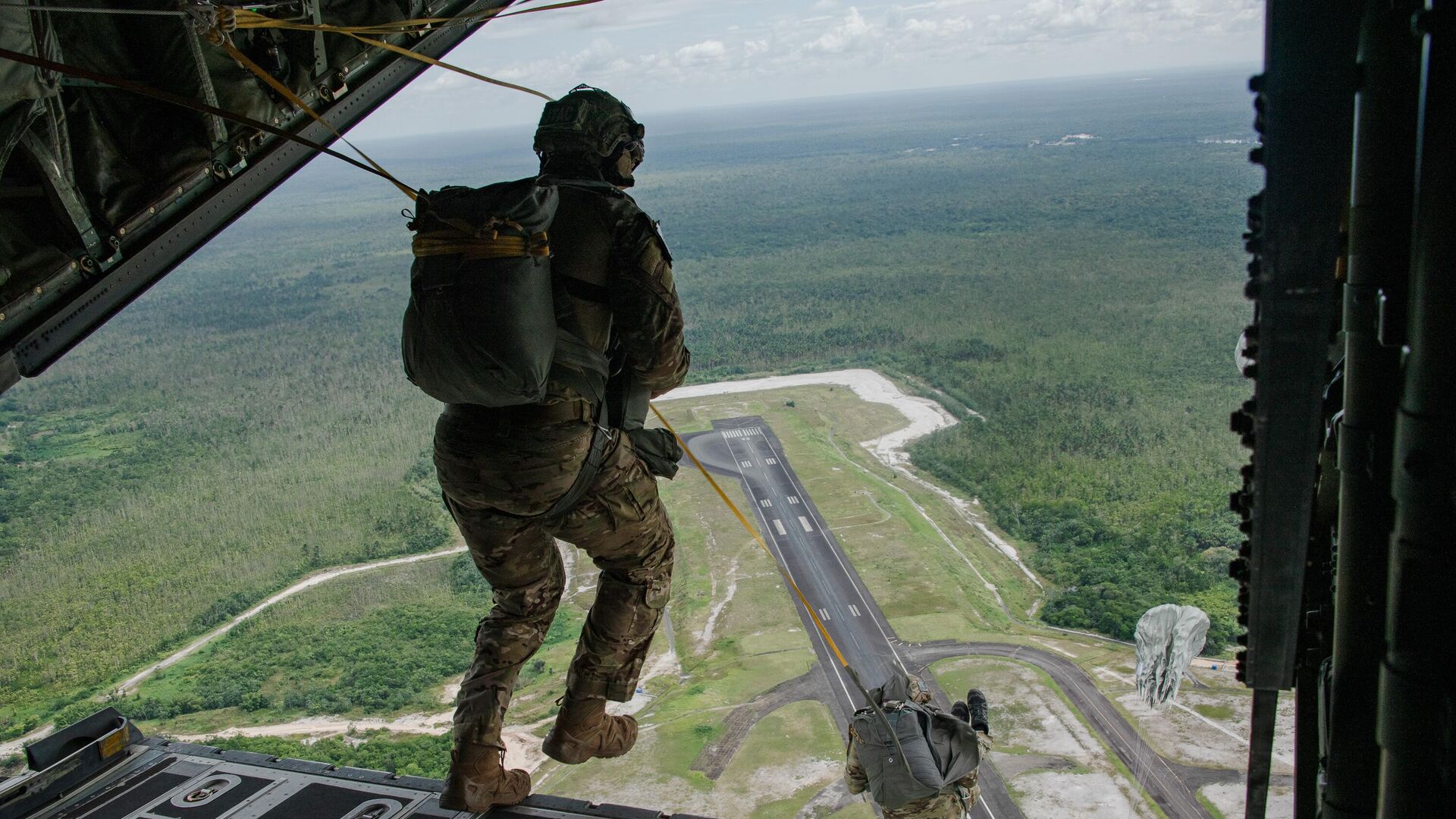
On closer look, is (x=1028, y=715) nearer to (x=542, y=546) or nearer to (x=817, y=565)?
(x=817, y=565)

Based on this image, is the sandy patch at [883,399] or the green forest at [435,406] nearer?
the green forest at [435,406]

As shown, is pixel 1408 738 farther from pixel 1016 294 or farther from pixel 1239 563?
Answer: pixel 1016 294

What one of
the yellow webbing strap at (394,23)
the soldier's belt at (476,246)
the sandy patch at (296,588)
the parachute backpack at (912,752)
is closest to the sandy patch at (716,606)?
the sandy patch at (296,588)

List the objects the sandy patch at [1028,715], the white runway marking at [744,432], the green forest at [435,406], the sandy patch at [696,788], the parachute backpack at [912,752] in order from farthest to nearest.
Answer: the white runway marking at [744,432]
the green forest at [435,406]
the sandy patch at [1028,715]
the sandy patch at [696,788]
the parachute backpack at [912,752]

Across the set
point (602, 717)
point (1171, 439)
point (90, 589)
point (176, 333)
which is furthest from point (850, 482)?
point (176, 333)

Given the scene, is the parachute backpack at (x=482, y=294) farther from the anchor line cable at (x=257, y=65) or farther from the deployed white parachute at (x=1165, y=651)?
the deployed white parachute at (x=1165, y=651)

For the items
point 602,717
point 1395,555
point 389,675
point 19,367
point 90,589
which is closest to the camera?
point 1395,555

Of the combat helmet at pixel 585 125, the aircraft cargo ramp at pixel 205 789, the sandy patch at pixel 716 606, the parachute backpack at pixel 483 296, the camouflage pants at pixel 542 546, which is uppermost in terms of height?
the combat helmet at pixel 585 125
